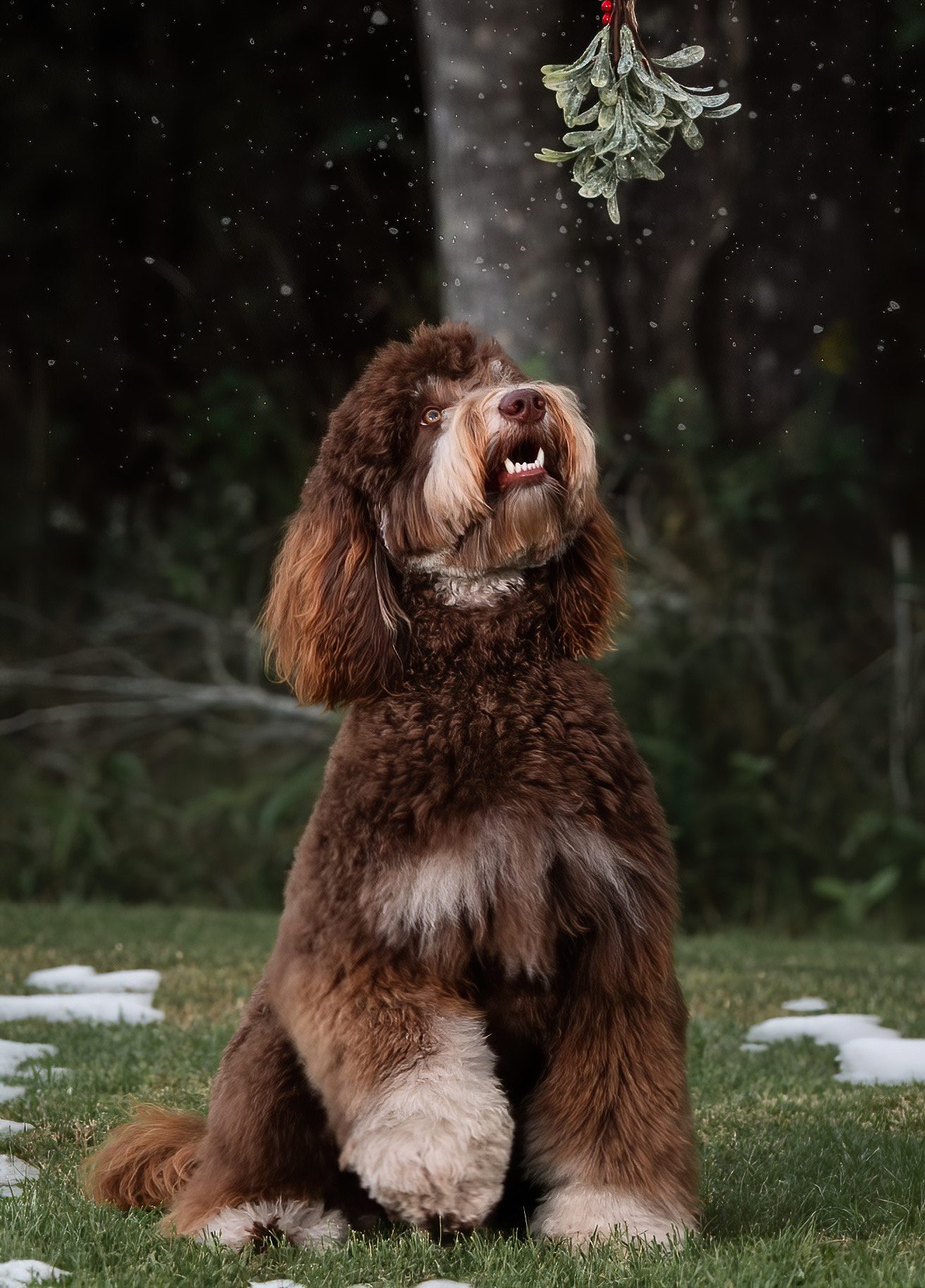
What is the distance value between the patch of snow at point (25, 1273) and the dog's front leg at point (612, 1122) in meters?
0.86

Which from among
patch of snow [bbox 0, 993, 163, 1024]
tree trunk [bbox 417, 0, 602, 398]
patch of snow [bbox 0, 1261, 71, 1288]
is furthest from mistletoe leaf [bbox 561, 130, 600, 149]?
tree trunk [bbox 417, 0, 602, 398]

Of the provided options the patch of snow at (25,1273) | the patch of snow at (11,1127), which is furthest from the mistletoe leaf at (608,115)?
the patch of snow at (11,1127)

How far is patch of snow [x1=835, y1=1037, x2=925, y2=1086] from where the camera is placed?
475 centimetres

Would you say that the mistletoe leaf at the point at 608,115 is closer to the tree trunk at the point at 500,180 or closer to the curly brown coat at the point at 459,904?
the curly brown coat at the point at 459,904

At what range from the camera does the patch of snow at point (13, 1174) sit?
350cm

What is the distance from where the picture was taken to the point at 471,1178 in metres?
2.78

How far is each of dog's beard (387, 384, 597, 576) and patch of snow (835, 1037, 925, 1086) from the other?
2338 millimetres

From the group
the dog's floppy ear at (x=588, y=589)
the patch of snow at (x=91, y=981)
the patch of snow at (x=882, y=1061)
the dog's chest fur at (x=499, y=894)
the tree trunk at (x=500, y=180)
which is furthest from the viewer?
the tree trunk at (x=500, y=180)

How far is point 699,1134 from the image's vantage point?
407 centimetres

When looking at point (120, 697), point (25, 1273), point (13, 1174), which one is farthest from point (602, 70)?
point (120, 697)

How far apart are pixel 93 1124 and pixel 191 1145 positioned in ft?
2.80

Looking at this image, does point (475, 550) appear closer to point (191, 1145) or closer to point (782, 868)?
point (191, 1145)

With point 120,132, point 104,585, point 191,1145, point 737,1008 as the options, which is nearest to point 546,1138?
point 191,1145

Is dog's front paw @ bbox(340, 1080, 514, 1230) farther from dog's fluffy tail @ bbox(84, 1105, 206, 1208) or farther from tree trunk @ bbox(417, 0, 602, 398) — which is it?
tree trunk @ bbox(417, 0, 602, 398)
